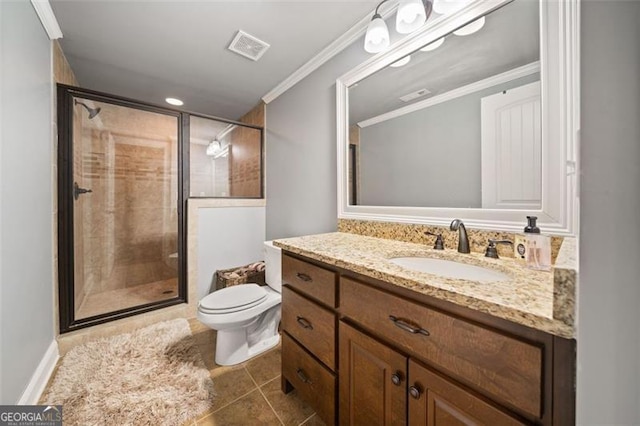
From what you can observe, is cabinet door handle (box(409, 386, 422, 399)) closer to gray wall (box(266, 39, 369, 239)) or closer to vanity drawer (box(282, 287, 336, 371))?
vanity drawer (box(282, 287, 336, 371))

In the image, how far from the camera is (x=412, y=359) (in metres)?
0.68

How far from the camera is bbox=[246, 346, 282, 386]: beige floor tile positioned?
55.8 inches

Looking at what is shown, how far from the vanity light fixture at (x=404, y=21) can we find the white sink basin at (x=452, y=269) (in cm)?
116

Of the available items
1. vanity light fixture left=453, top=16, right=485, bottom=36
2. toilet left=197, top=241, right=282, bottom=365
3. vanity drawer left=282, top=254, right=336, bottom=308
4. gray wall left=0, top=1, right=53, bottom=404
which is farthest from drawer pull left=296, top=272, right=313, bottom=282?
vanity light fixture left=453, top=16, right=485, bottom=36

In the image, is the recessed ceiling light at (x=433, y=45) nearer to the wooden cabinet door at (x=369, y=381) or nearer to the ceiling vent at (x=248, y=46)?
the ceiling vent at (x=248, y=46)

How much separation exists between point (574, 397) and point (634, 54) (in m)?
0.58

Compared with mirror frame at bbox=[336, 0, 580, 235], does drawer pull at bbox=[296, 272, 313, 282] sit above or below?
below

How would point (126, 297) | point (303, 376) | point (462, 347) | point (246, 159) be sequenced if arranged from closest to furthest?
point (462, 347), point (303, 376), point (126, 297), point (246, 159)

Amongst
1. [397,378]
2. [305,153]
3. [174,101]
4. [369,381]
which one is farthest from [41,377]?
[174,101]

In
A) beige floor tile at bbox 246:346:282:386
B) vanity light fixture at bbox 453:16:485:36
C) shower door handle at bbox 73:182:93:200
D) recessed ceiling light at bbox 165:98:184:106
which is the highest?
recessed ceiling light at bbox 165:98:184:106

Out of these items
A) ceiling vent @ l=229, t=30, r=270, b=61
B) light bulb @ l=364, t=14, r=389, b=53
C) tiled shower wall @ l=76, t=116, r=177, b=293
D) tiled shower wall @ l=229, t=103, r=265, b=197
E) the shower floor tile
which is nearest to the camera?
light bulb @ l=364, t=14, r=389, b=53

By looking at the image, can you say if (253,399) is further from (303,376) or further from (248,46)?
(248,46)

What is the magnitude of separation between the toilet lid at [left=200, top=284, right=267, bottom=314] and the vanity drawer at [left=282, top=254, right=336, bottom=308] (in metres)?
0.52

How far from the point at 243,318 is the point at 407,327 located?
1158 millimetres
